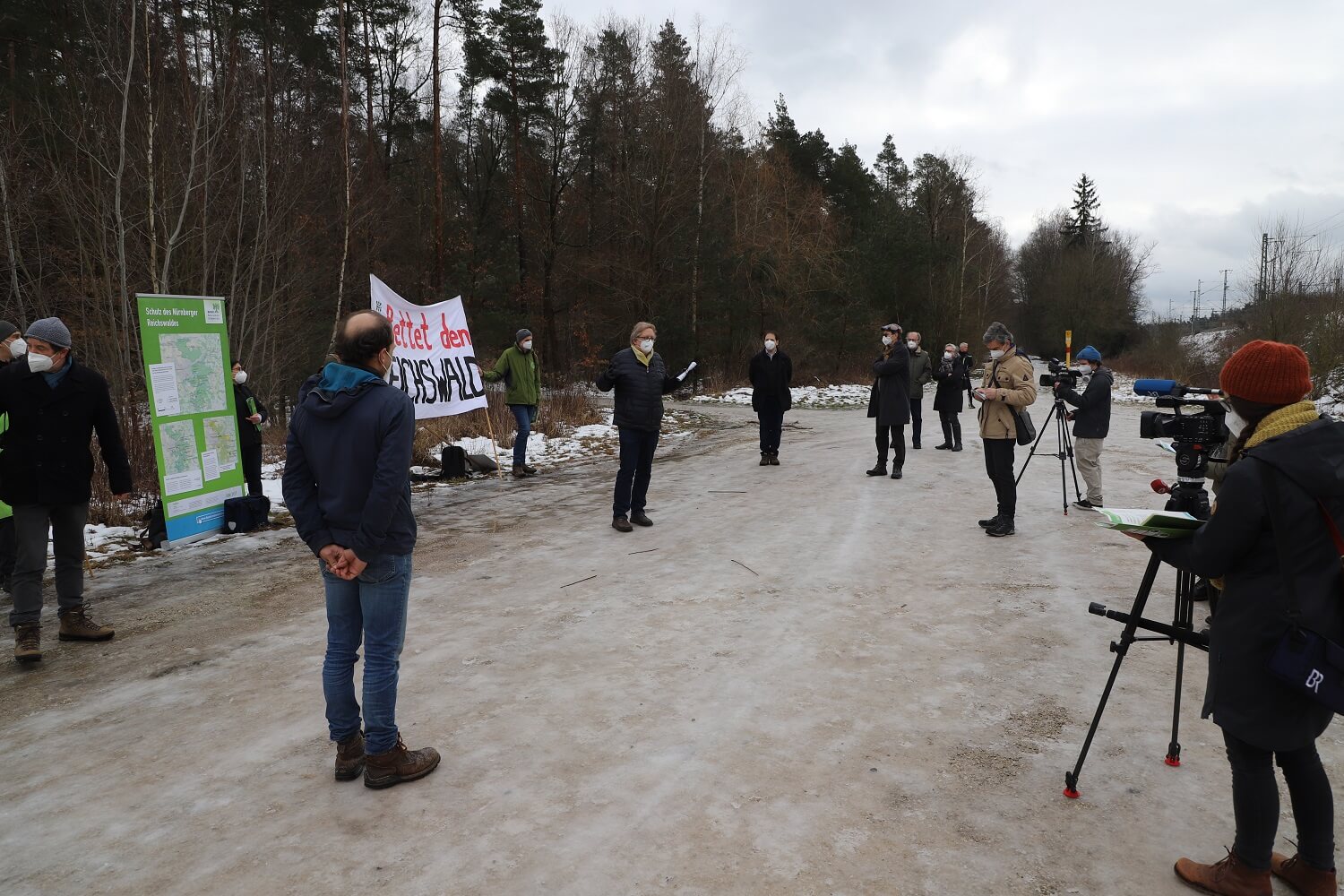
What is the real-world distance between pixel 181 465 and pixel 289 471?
5204mm

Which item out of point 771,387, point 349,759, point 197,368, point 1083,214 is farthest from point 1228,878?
point 1083,214

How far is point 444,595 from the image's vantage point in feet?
19.1

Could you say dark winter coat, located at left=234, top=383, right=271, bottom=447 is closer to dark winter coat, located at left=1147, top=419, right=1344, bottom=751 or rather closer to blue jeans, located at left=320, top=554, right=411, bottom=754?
blue jeans, located at left=320, top=554, right=411, bottom=754

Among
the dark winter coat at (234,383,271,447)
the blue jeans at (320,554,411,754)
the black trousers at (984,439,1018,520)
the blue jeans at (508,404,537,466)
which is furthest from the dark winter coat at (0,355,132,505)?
the black trousers at (984,439,1018,520)

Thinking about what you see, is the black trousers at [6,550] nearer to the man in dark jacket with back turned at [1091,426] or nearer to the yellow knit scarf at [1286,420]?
the yellow knit scarf at [1286,420]

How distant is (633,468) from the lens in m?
7.96

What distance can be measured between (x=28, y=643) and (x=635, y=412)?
492 centimetres

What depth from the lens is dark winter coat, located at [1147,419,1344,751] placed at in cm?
228

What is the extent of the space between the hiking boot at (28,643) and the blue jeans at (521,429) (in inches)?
265

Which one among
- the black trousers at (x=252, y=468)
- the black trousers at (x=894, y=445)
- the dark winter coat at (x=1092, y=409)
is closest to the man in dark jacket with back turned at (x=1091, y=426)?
the dark winter coat at (x=1092, y=409)

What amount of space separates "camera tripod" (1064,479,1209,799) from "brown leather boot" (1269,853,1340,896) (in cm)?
63

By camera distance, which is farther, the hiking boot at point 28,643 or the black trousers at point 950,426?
the black trousers at point 950,426

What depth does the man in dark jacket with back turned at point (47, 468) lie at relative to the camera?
15.2 ft

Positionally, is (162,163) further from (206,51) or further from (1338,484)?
(1338,484)
